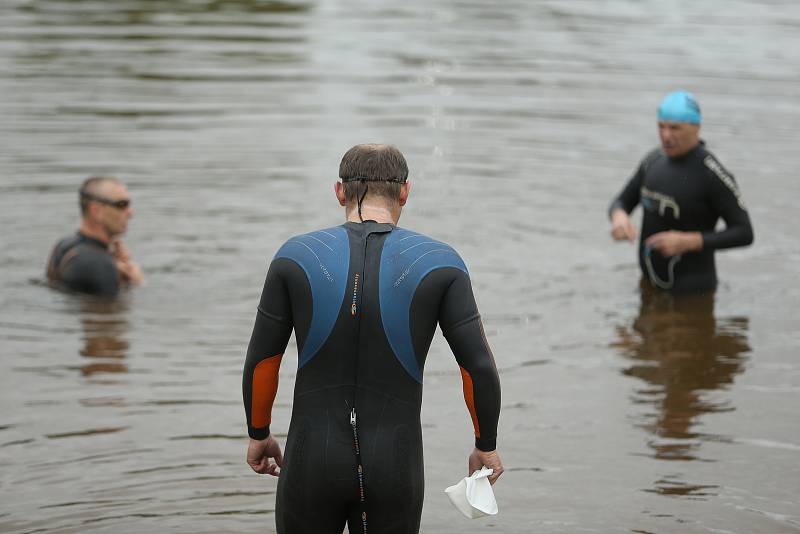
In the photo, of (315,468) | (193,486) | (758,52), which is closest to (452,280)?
(315,468)

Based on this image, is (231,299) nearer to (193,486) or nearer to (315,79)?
(193,486)

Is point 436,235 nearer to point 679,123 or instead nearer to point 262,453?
point 679,123

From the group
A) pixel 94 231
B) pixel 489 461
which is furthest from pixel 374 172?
pixel 94 231

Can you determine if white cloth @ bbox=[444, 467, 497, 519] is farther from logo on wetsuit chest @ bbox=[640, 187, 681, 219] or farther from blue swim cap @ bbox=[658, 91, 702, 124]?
logo on wetsuit chest @ bbox=[640, 187, 681, 219]

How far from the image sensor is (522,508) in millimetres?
6812

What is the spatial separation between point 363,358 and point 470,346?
1.35ft

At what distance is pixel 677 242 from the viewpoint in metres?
9.99

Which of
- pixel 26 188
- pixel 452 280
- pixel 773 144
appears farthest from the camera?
pixel 773 144

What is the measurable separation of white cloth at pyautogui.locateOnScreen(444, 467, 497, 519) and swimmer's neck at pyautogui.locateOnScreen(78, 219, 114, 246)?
6.66 metres

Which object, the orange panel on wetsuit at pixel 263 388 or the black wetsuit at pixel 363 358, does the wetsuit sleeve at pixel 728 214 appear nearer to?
the black wetsuit at pixel 363 358

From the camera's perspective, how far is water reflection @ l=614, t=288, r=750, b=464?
26.1ft

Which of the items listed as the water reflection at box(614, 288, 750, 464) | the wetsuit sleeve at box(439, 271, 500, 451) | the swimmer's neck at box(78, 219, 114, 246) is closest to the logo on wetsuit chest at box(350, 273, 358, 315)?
the wetsuit sleeve at box(439, 271, 500, 451)

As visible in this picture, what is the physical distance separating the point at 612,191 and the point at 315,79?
285 inches

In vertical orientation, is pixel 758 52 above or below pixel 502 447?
above
